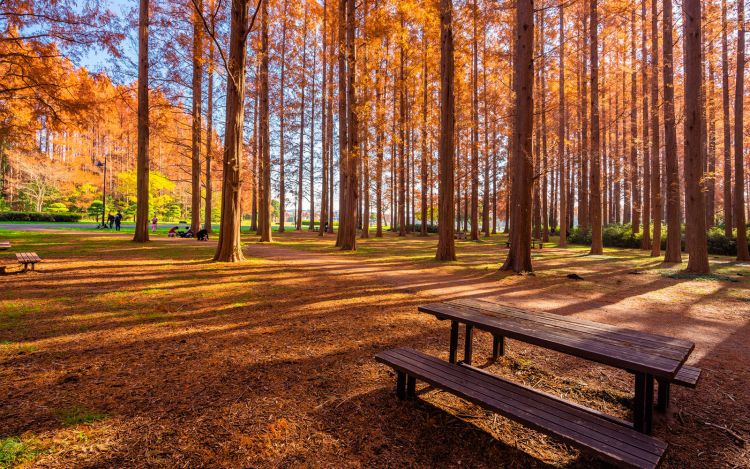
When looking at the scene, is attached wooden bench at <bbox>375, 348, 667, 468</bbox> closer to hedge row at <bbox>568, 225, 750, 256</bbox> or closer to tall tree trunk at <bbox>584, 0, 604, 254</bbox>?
tall tree trunk at <bbox>584, 0, 604, 254</bbox>

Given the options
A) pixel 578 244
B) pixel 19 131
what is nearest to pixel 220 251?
pixel 19 131

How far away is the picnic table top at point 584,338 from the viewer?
2090 millimetres

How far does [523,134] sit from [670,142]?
289 inches

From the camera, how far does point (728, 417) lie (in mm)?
2732

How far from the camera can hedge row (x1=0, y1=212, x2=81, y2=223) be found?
114 feet

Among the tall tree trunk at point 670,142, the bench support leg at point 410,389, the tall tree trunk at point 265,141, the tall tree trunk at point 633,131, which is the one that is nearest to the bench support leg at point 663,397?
the bench support leg at point 410,389

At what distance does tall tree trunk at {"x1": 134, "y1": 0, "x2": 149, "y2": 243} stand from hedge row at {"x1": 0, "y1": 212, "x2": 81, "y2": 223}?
30743 millimetres

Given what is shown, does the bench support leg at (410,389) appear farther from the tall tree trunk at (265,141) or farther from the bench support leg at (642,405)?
the tall tree trunk at (265,141)

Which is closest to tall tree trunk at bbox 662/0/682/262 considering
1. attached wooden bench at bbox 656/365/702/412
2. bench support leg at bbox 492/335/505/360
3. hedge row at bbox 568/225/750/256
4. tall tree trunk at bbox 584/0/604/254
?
tall tree trunk at bbox 584/0/604/254

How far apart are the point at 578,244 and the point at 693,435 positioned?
24032 mm

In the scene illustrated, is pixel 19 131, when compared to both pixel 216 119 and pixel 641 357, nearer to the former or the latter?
pixel 216 119

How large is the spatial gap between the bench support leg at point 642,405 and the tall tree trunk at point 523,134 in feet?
25.4

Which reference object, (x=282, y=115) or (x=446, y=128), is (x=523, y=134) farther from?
(x=282, y=115)

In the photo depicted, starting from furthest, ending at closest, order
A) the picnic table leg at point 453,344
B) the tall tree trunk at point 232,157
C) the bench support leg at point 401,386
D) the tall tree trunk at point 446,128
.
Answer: the tall tree trunk at point 446,128, the tall tree trunk at point 232,157, the picnic table leg at point 453,344, the bench support leg at point 401,386
